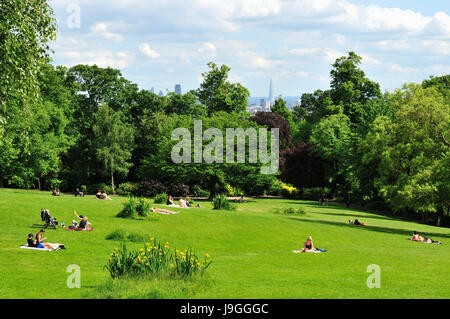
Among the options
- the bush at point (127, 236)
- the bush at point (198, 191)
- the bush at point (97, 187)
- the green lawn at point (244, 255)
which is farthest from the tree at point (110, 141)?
the bush at point (127, 236)

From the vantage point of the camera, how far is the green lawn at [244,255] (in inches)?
583

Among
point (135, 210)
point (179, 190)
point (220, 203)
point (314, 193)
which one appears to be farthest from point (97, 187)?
point (135, 210)

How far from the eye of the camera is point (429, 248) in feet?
97.6

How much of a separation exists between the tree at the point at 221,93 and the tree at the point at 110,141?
755 inches

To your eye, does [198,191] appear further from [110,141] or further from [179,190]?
[110,141]

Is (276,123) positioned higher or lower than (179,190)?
higher

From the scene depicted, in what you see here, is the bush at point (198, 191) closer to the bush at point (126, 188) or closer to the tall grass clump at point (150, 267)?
the bush at point (126, 188)

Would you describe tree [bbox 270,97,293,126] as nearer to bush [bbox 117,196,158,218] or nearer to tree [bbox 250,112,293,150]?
tree [bbox 250,112,293,150]

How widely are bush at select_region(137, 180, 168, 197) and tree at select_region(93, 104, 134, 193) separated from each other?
13.0 metres

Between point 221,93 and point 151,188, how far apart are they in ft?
103

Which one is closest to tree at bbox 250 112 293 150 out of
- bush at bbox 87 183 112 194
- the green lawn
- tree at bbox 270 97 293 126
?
tree at bbox 270 97 293 126

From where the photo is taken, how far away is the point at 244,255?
78.6ft

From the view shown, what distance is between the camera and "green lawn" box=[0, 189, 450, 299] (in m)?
14.8
